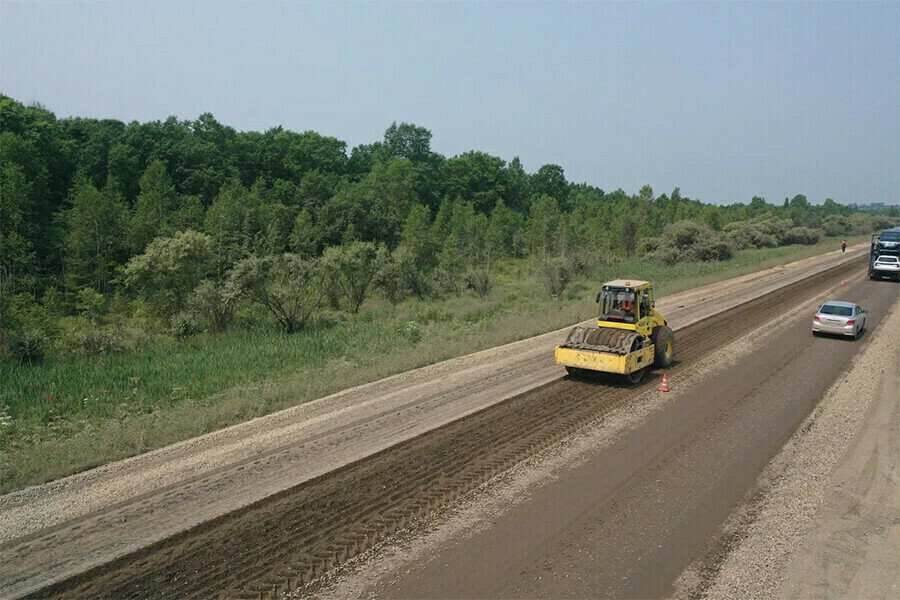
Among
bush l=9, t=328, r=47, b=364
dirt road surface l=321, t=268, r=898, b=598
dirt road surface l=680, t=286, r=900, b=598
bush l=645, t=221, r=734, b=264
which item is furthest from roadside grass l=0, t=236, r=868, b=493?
bush l=645, t=221, r=734, b=264

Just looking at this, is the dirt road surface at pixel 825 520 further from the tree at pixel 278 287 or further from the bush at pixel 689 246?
the bush at pixel 689 246

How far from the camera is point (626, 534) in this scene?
840 cm

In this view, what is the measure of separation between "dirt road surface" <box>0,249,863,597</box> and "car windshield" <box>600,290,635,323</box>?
2387mm

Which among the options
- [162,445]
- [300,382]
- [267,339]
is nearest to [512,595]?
[162,445]

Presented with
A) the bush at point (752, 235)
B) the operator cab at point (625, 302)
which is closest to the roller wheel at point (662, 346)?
the operator cab at point (625, 302)

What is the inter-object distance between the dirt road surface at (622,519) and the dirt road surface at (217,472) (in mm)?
1538

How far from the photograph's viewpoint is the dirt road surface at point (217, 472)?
318 inches

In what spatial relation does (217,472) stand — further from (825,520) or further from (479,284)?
(479,284)

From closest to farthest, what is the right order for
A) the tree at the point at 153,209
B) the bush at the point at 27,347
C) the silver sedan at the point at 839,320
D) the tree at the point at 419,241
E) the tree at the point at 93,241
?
the bush at the point at 27,347 → the silver sedan at the point at 839,320 → the tree at the point at 93,241 → the tree at the point at 153,209 → the tree at the point at 419,241

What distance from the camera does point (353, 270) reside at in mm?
33688

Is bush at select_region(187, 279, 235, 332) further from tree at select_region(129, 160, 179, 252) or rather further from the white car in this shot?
the white car

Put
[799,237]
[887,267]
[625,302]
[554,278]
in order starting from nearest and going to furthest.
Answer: [625,302] → [554,278] → [887,267] → [799,237]

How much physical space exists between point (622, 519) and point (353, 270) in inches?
1052

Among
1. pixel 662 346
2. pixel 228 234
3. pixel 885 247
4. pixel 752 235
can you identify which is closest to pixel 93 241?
pixel 228 234
